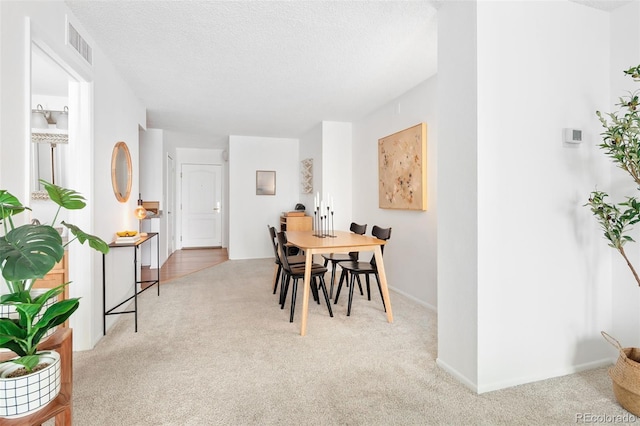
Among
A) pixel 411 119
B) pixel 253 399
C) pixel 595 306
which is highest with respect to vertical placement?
pixel 411 119

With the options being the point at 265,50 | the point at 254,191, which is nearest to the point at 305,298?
the point at 265,50

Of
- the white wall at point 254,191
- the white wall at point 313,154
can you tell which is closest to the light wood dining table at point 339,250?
the white wall at point 313,154

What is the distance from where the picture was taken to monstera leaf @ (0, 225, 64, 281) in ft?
3.26

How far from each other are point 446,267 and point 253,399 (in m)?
1.43

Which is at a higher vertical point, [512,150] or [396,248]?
[512,150]

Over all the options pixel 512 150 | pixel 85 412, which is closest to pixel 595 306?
pixel 512 150

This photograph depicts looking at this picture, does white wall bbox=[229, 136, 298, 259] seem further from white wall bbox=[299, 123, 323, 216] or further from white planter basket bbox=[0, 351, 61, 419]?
white planter basket bbox=[0, 351, 61, 419]

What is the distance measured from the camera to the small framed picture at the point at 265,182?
6562mm

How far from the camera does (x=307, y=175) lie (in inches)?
237

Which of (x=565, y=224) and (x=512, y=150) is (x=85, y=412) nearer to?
(x=512, y=150)

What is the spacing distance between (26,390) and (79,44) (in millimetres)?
2337

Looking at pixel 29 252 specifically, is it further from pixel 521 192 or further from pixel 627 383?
pixel 627 383

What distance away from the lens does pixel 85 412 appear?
1695mm

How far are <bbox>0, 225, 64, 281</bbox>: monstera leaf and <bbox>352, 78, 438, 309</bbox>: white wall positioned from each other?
10.3 feet
